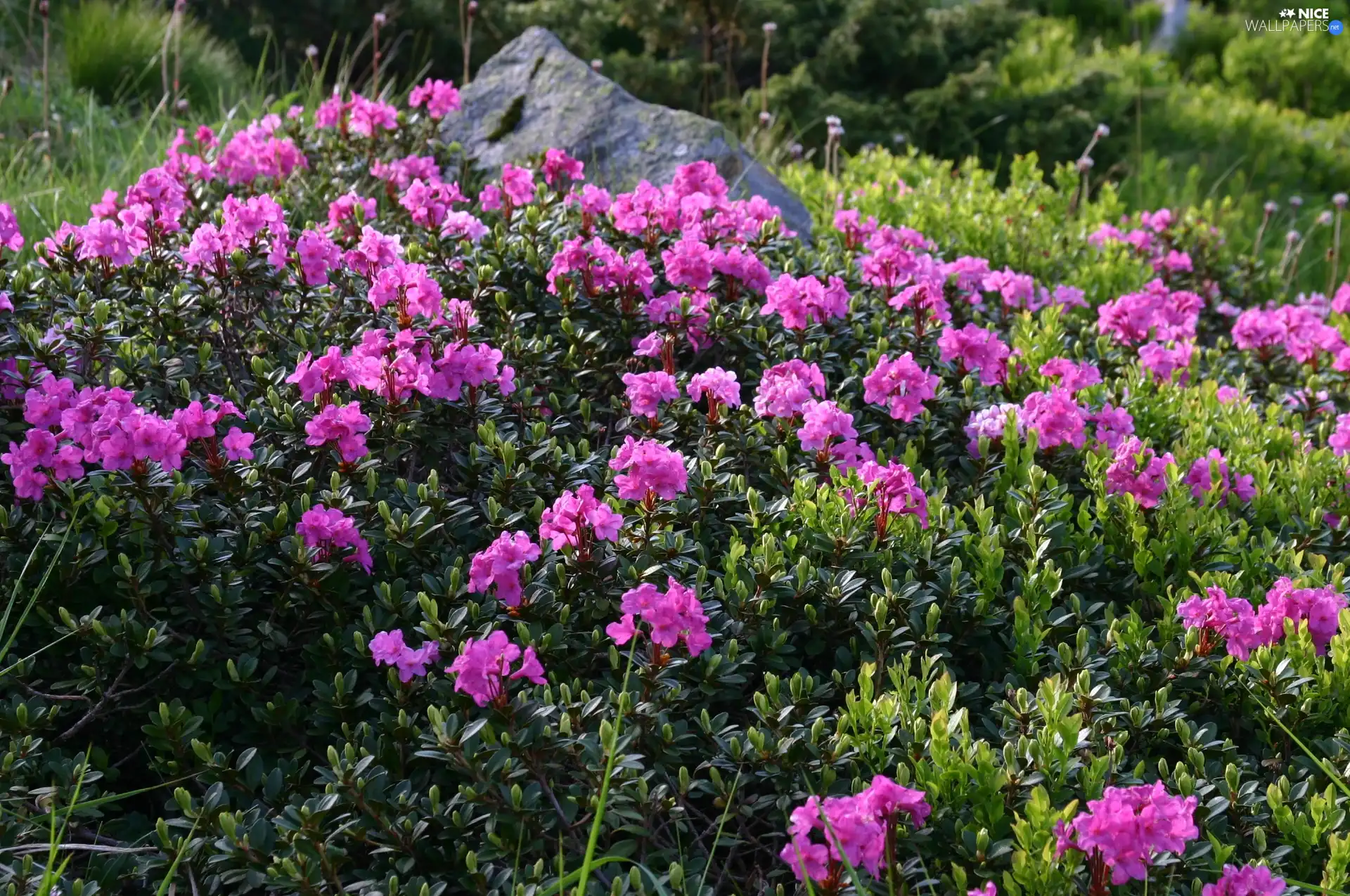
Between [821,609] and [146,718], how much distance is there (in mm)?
1392

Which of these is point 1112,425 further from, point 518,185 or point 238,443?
point 238,443

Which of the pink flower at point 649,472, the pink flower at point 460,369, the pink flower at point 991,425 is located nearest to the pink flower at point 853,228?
the pink flower at point 991,425

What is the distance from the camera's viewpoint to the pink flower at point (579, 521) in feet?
7.20

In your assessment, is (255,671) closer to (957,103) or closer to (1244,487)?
(1244,487)

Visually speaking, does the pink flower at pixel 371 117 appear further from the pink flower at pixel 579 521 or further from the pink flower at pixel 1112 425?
the pink flower at pixel 1112 425

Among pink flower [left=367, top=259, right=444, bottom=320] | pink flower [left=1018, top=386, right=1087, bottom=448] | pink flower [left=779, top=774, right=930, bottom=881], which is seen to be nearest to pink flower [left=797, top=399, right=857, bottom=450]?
pink flower [left=1018, top=386, right=1087, bottom=448]

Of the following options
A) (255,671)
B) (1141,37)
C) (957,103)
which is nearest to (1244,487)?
(255,671)

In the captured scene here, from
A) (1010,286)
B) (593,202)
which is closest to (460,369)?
(593,202)

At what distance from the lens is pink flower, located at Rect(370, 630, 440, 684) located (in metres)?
2.08

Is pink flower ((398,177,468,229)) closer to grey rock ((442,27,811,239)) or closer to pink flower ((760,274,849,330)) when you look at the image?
pink flower ((760,274,849,330))

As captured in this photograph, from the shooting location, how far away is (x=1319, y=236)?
7.26m

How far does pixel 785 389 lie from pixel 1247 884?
4.61 ft

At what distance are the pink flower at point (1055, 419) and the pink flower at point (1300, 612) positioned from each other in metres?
0.63

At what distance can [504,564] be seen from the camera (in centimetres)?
216
